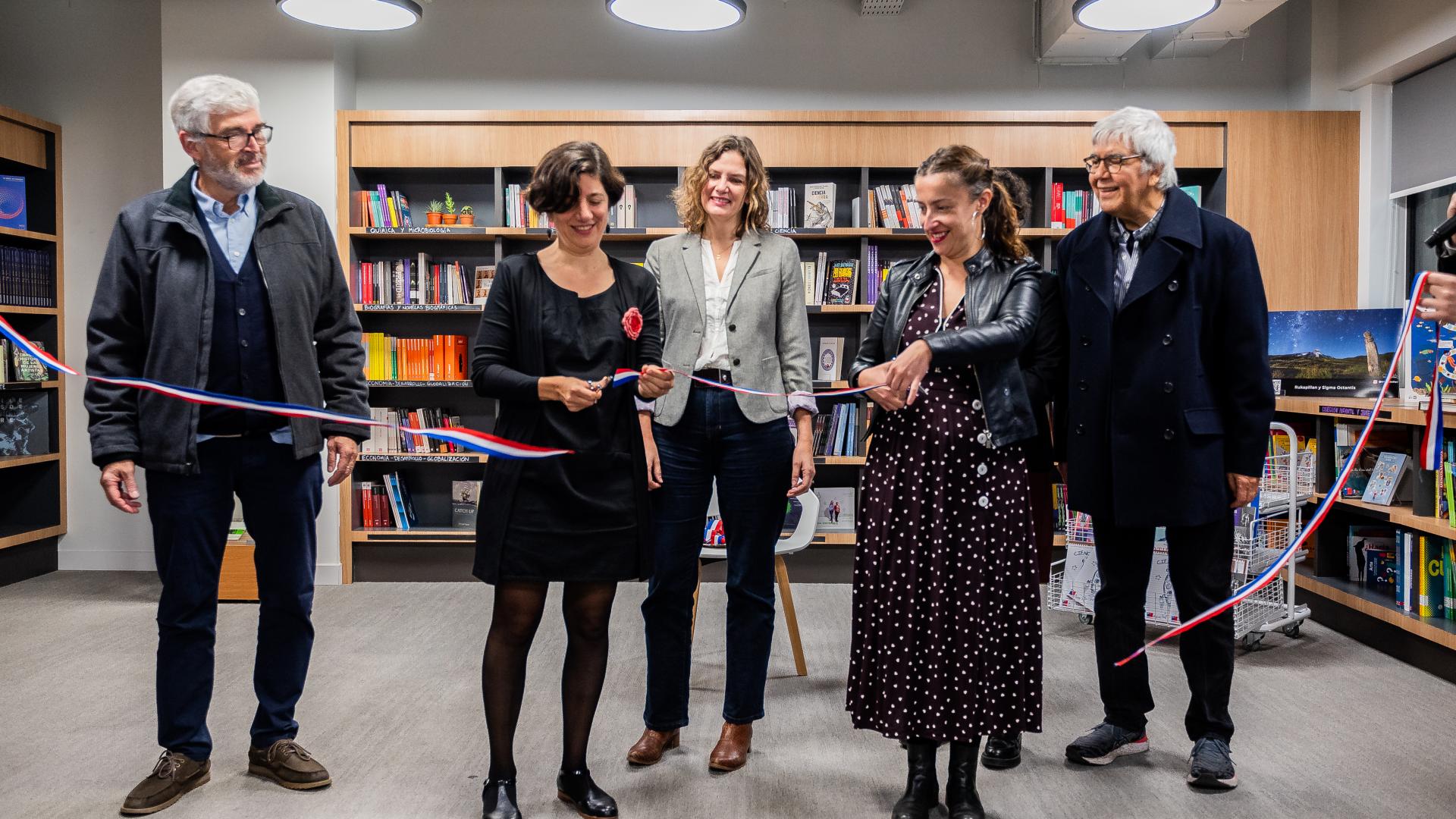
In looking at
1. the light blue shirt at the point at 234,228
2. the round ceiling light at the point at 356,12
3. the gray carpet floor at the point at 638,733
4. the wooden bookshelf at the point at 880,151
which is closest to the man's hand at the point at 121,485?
the light blue shirt at the point at 234,228

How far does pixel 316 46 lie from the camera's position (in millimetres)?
5234

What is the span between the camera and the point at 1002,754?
8.81 feet

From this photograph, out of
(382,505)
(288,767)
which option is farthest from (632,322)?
(382,505)

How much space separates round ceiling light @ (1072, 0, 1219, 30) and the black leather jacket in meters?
2.55

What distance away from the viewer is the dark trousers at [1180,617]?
2549mm

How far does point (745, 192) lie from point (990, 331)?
80 centimetres

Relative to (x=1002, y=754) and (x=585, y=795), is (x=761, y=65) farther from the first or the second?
(x=585, y=795)

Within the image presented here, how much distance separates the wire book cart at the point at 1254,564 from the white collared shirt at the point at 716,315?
2.01 meters

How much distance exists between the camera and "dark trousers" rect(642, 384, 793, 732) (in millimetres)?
2559

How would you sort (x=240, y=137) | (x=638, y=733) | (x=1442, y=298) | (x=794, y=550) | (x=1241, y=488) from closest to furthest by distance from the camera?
1. (x=1442, y=298)
2. (x=240, y=137)
3. (x=1241, y=488)
4. (x=638, y=733)
5. (x=794, y=550)

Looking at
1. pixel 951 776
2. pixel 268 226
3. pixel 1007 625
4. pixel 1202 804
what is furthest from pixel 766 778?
pixel 268 226

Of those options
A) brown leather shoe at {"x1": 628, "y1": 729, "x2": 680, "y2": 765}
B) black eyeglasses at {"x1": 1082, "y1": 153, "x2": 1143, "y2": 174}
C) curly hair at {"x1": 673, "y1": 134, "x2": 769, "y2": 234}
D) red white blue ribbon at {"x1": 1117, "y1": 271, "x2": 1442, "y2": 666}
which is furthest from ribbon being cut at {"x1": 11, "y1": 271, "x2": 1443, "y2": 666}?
brown leather shoe at {"x1": 628, "y1": 729, "x2": 680, "y2": 765}

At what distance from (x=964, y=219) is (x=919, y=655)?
989 millimetres

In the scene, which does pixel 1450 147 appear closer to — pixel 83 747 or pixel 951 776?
pixel 951 776
